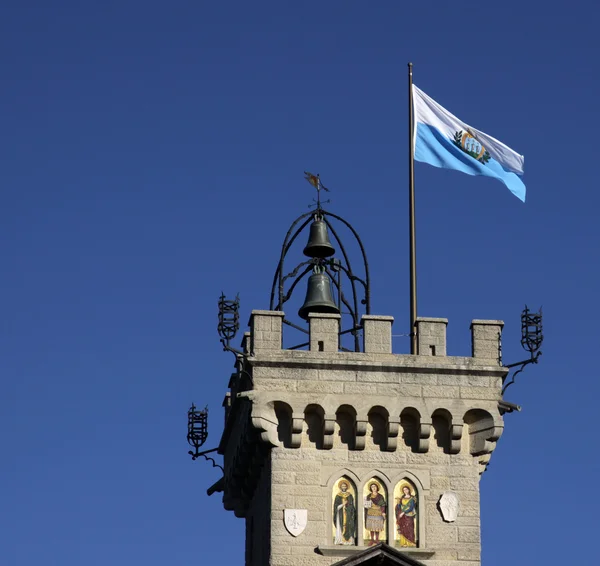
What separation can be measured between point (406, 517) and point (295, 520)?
271cm

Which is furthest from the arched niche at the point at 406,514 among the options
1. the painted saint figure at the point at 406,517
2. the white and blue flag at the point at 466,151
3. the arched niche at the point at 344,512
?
the white and blue flag at the point at 466,151

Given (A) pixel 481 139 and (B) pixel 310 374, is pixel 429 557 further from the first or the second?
(A) pixel 481 139

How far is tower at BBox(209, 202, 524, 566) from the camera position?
5028 cm

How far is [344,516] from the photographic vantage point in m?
50.4

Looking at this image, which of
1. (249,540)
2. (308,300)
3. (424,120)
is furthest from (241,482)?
(424,120)

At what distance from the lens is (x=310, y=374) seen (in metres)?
51.1

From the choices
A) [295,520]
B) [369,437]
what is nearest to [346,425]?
[369,437]

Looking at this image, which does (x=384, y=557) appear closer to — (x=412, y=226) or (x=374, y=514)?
(x=374, y=514)

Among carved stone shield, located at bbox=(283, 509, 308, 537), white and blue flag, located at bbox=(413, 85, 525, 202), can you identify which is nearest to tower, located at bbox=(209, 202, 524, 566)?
carved stone shield, located at bbox=(283, 509, 308, 537)

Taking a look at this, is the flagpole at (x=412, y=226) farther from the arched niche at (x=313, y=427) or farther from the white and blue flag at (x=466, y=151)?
the arched niche at (x=313, y=427)

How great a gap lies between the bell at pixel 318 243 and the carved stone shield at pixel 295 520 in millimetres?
7690

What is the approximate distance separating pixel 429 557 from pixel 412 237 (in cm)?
893

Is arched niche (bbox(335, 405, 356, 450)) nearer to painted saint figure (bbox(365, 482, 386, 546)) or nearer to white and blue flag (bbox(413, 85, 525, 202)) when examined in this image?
painted saint figure (bbox(365, 482, 386, 546))

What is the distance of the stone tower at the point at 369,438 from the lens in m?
50.3
